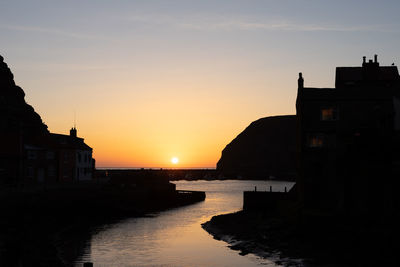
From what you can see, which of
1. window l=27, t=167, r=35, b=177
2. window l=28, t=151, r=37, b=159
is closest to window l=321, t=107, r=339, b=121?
window l=27, t=167, r=35, b=177

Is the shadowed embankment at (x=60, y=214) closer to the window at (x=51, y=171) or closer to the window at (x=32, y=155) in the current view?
the window at (x=51, y=171)

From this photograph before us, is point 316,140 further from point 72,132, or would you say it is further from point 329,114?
point 72,132

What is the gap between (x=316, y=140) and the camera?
5947cm

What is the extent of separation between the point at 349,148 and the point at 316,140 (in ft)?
52.1

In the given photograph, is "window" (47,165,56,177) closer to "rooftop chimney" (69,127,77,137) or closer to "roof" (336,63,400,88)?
"rooftop chimney" (69,127,77,137)

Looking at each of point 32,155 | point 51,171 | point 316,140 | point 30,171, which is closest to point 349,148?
point 316,140

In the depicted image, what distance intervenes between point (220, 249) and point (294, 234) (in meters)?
7.09

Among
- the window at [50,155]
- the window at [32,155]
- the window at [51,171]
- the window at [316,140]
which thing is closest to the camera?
the window at [316,140]

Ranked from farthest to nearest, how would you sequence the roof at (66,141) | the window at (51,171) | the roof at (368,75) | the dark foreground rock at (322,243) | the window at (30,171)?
the roof at (66,141) < the window at (51,171) < the window at (30,171) < the roof at (368,75) < the dark foreground rock at (322,243)

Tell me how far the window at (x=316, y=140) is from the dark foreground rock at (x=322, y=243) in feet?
41.8

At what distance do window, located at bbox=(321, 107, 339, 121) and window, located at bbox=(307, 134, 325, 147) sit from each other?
2.19 metres

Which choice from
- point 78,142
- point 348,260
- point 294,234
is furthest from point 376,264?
point 78,142

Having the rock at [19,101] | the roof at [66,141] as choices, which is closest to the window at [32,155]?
the roof at [66,141]

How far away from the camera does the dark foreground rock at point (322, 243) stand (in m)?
35.5
